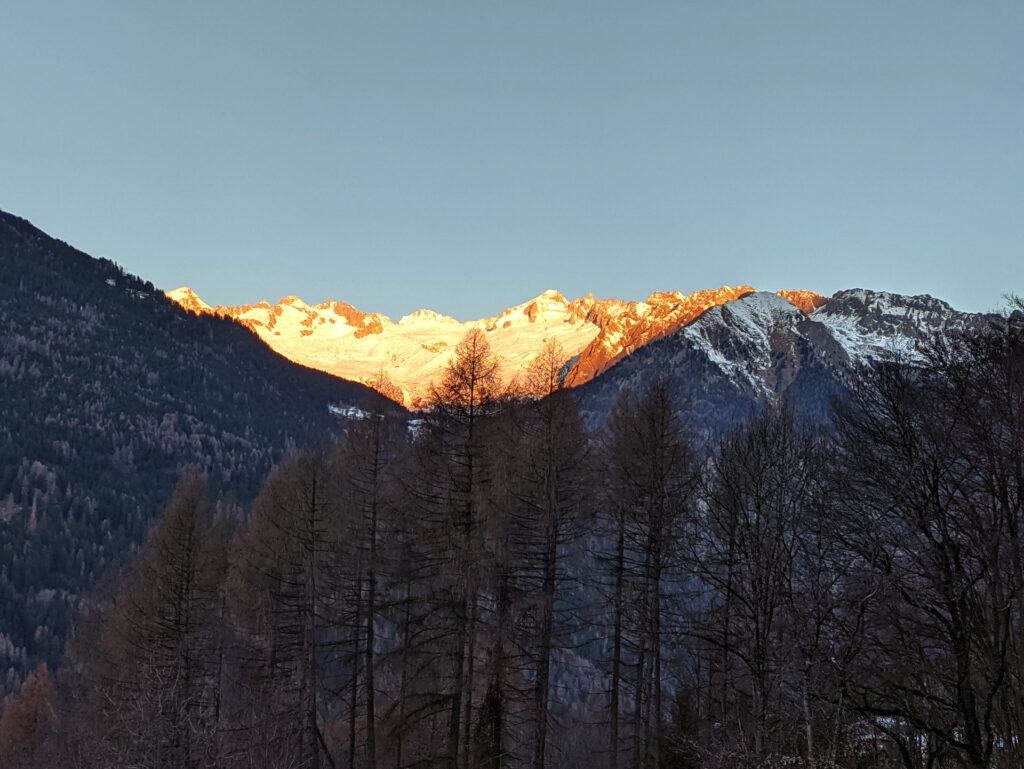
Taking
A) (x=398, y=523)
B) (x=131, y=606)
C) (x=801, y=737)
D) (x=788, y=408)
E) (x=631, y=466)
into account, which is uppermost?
(x=788, y=408)

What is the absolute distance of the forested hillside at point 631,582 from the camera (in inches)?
657

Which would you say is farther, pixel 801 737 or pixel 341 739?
pixel 341 739

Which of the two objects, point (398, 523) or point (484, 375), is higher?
point (484, 375)

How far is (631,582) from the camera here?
2448 centimetres

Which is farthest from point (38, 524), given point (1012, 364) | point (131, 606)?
point (1012, 364)

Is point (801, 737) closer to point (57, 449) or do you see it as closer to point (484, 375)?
point (484, 375)

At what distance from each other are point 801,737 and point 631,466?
10.2 meters

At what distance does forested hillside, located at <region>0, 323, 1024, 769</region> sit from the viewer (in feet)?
54.7

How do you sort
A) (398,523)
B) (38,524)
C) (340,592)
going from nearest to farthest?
(398,523)
(340,592)
(38,524)

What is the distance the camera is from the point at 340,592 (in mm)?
31797

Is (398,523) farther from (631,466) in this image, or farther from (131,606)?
(131,606)

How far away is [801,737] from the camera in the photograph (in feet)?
79.8

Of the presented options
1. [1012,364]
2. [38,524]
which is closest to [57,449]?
[38,524]

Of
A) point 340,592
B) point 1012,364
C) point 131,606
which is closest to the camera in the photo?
point 1012,364
